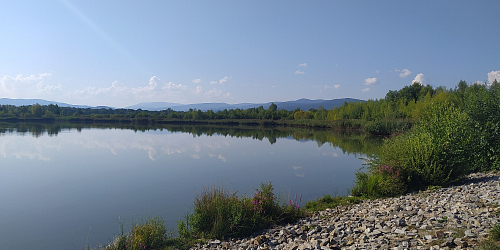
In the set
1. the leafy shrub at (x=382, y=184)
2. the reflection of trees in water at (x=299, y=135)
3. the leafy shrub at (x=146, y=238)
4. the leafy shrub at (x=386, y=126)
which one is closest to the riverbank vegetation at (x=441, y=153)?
the leafy shrub at (x=382, y=184)

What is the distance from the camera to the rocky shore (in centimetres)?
436

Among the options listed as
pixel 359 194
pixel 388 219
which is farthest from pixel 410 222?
pixel 359 194

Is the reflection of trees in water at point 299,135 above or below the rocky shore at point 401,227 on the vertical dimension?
below

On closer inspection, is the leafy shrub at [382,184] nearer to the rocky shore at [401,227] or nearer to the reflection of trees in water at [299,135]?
the rocky shore at [401,227]

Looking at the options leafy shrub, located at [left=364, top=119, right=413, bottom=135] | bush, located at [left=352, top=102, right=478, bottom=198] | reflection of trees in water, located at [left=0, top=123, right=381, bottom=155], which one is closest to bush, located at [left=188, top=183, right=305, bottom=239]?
bush, located at [left=352, top=102, right=478, bottom=198]

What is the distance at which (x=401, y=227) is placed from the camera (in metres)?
5.13

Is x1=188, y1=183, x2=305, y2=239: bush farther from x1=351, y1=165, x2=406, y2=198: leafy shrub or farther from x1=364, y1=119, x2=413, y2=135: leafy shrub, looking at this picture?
x1=364, y1=119, x2=413, y2=135: leafy shrub

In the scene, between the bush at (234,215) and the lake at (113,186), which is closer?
the bush at (234,215)

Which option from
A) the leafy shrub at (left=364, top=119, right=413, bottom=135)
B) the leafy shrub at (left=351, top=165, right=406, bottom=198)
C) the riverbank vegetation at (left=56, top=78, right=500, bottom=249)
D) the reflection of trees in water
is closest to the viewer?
the riverbank vegetation at (left=56, top=78, right=500, bottom=249)

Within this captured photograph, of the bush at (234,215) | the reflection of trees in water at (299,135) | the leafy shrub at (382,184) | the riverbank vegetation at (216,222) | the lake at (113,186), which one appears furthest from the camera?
the reflection of trees in water at (299,135)

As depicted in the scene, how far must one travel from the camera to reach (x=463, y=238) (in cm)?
410

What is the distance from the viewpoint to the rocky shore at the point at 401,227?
4.36 metres

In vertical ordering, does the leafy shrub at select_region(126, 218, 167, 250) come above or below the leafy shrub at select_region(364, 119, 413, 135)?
below

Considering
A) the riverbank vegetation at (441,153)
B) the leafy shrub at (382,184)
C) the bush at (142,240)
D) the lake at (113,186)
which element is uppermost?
the riverbank vegetation at (441,153)
